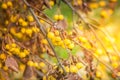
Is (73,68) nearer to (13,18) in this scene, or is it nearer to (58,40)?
(58,40)

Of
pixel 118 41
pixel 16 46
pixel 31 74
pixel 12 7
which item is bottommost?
pixel 118 41

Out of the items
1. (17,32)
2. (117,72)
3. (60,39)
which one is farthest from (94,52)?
(17,32)

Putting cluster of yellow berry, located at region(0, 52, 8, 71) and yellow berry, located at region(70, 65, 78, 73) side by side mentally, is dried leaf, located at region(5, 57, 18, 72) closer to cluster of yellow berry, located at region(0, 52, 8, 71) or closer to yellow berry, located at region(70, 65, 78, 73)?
cluster of yellow berry, located at region(0, 52, 8, 71)

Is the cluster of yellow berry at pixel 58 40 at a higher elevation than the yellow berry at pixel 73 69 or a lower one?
higher

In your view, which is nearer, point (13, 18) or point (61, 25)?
point (61, 25)

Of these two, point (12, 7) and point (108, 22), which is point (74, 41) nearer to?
Result: point (12, 7)

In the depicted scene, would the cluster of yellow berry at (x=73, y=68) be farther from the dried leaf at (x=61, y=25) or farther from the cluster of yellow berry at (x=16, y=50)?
the cluster of yellow berry at (x=16, y=50)

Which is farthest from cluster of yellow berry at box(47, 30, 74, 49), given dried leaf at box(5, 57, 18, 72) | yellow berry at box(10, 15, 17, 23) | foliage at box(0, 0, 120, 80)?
yellow berry at box(10, 15, 17, 23)

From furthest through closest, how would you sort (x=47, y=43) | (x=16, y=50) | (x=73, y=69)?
(x=47, y=43) → (x=16, y=50) → (x=73, y=69)

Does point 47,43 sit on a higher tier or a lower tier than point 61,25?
lower

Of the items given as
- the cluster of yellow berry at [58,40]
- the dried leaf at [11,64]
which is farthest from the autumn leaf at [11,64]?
the cluster of yellow berry at [58,40]

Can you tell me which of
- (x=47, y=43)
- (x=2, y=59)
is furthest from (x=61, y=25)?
(x=2, y=59)
